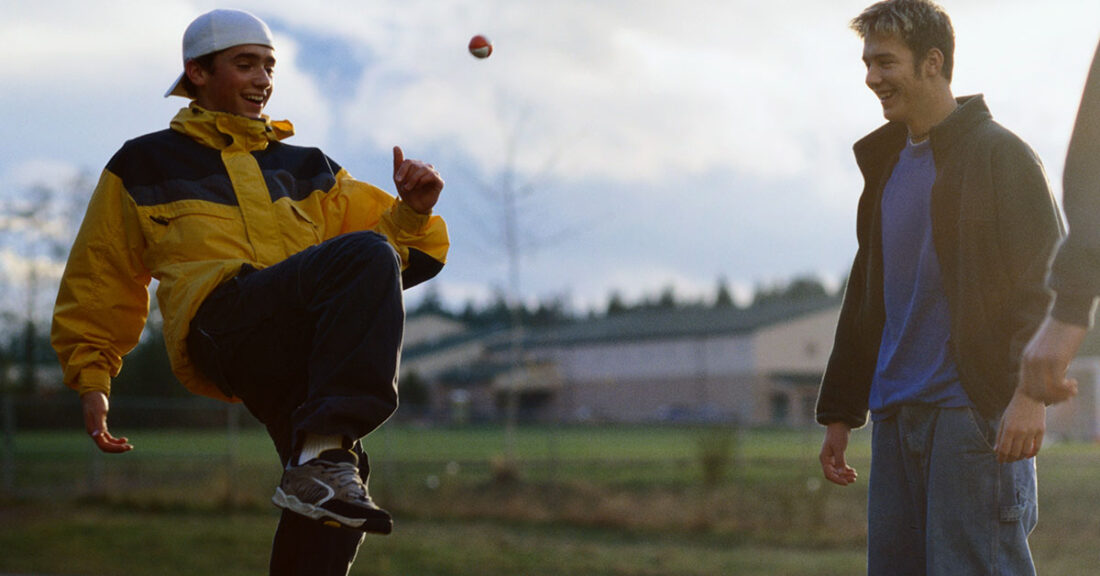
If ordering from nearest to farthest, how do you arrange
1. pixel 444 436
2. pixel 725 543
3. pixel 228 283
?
pixel 228 283 → pixel 725 543 → pixel 444 436

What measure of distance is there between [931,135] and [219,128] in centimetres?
209

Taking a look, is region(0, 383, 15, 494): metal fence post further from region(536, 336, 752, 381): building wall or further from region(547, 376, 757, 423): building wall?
region(536, 336, 752, 381): building wall

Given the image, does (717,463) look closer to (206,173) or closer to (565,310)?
(206,173)

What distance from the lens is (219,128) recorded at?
3404 millimetres

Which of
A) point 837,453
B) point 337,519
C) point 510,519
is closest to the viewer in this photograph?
point 337,519

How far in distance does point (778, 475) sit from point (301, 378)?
57.3 feet

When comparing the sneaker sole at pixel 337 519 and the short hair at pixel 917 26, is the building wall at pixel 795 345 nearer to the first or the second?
the short hair at pixel 917 26

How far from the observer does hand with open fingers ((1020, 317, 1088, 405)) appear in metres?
2.23

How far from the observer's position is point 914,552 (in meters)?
3.34

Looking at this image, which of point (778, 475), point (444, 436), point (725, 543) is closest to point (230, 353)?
point (725, 543)

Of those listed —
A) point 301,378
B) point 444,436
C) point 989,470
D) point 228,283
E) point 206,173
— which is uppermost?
point 206,173

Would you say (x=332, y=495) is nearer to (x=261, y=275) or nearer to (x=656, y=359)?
(x=261, y=275)

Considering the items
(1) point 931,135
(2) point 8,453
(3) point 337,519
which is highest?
(1) point 931,135

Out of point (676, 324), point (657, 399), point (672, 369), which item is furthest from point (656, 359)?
point (676, 324)
